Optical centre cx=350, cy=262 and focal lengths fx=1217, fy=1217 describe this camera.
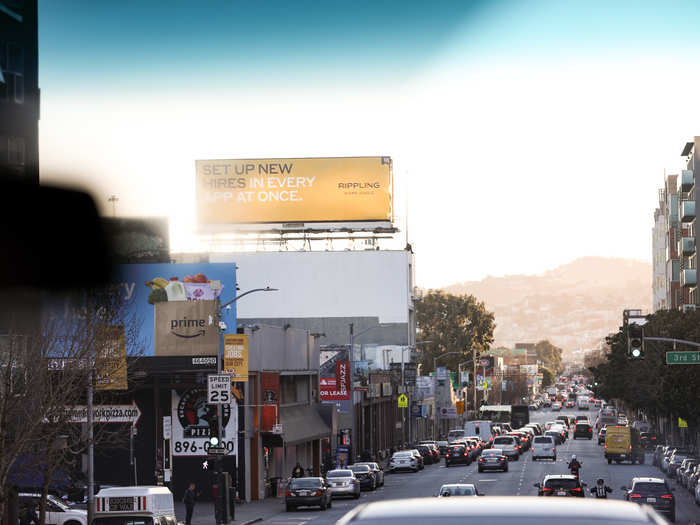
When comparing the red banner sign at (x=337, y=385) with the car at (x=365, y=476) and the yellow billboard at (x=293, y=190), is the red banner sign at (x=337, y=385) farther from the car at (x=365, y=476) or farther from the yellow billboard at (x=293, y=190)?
the yellow billboard at (x=293, y=190)

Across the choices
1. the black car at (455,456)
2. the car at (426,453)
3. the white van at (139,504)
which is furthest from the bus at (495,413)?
the white van at (139,504)

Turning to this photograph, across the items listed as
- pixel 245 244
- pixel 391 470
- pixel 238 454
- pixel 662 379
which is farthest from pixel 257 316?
pixel 238 454

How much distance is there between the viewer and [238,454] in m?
57.5

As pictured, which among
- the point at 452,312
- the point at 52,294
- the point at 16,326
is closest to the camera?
the point at 16,326

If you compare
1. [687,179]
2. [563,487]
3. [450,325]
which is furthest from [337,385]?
[450,325]

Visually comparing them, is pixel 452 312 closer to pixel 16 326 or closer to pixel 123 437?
pixel 123 437

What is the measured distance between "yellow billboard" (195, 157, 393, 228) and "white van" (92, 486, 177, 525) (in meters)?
80.3

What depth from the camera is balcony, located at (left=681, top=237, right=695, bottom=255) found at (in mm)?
125375

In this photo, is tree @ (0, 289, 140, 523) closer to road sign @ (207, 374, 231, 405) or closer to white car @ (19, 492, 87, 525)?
white car @ (19, 492, 87, 525)

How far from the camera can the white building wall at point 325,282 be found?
120 metres

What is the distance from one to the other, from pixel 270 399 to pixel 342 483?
6.24 meters

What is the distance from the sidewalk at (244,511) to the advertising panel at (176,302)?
7134 mm

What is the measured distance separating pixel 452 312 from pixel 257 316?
60.1m

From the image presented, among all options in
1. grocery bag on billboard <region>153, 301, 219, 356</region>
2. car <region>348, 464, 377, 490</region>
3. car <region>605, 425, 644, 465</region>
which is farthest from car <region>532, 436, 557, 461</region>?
grocery bag on billboard <region>153, 301, 219, 356</region>
